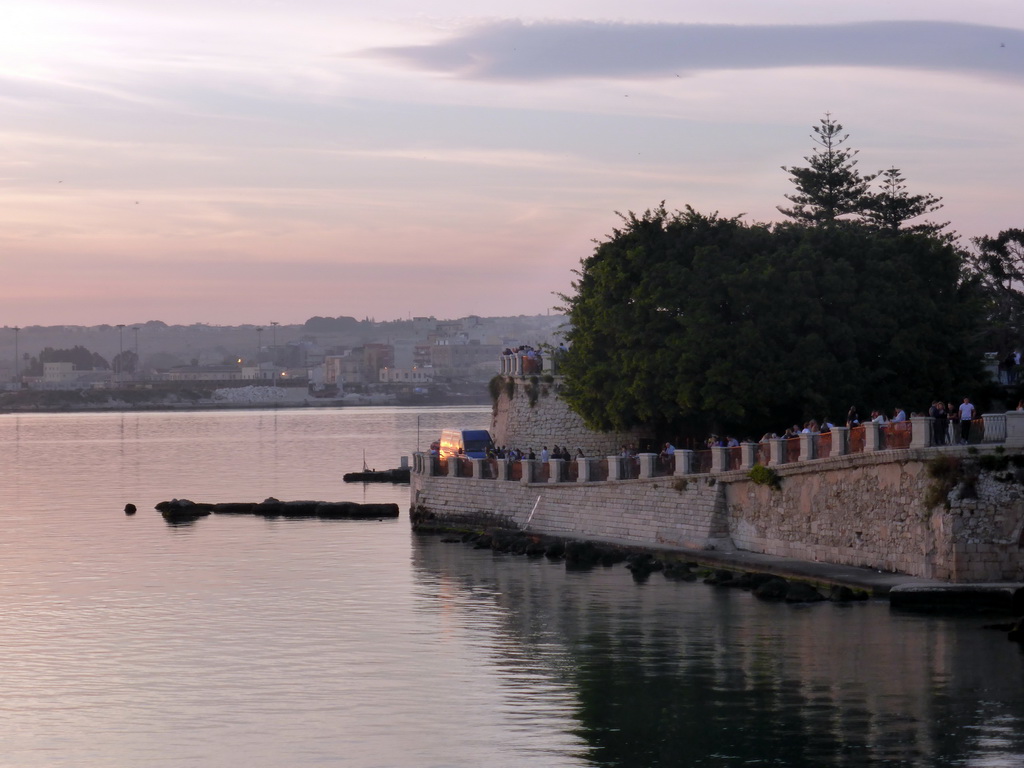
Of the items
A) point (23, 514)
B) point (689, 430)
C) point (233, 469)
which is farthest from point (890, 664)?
point (233, 469)

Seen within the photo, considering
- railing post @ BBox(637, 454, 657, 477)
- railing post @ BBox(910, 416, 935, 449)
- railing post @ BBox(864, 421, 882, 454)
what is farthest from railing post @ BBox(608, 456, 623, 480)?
railing post @ BBox(910, 416, 935, 449)

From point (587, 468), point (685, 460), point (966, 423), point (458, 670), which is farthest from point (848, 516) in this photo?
point (587, 468)

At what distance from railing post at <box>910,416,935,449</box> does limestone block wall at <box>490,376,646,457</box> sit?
21426 millimetres

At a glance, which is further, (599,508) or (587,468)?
(587,468)

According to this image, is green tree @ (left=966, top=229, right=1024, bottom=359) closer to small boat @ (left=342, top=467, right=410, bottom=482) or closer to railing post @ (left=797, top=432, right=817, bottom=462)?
railing post @ (left=797, top=432, right=817, bottom=462)

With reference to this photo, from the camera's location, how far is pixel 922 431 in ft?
101

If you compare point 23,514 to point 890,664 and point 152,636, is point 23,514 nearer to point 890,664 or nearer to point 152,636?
point 152,636

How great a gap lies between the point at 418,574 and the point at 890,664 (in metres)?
16.9

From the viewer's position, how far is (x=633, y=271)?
159ft

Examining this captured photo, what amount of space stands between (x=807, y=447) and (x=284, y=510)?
29785 millimetres

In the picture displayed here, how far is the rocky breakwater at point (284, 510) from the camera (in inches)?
2277

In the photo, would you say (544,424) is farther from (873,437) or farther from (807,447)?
(873,437)

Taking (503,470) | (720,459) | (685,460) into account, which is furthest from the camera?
(503,470)

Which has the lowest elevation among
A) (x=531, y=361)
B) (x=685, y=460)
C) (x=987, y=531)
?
(x=987, y=531)
